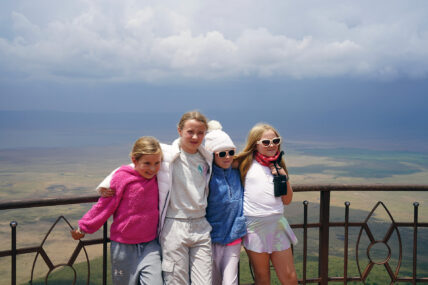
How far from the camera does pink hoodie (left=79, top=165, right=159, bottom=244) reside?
2260 millimetres

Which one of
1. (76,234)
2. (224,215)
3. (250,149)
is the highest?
(250,149)

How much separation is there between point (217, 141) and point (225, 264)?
781 millimetres

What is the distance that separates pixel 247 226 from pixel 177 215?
494 millimetres

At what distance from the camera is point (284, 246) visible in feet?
8.37

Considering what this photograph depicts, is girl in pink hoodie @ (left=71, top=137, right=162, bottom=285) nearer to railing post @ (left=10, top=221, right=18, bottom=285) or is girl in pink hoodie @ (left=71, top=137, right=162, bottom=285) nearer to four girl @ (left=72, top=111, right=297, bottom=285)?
four girl @ (left=72, top=111, right=297, bottom=285)

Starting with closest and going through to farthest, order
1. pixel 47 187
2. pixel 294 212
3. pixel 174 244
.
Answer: pixel 174 244 → pixel 294 212 → pixel 47 187

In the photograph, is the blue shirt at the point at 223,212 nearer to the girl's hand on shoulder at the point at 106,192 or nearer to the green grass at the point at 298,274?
the girl's hand on shoulder at the point at 106,192

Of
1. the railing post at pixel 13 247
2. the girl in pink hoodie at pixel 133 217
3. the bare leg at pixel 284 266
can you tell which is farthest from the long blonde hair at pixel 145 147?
the bare leg at pixel 284 266

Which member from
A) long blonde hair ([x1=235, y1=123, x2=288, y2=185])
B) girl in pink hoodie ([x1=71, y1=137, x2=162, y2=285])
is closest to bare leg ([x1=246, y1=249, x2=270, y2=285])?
long blonde hair ([x1=235, y1=123, x2=288, y2=185])

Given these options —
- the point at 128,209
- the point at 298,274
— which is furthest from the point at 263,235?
the point at 298,274

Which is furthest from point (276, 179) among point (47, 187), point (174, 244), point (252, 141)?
point (47, 187)

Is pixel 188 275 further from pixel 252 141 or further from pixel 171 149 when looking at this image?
pixel 252 141

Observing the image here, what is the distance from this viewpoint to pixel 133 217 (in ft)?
7.45

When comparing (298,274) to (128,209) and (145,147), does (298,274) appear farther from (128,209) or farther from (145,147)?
(145,147)
